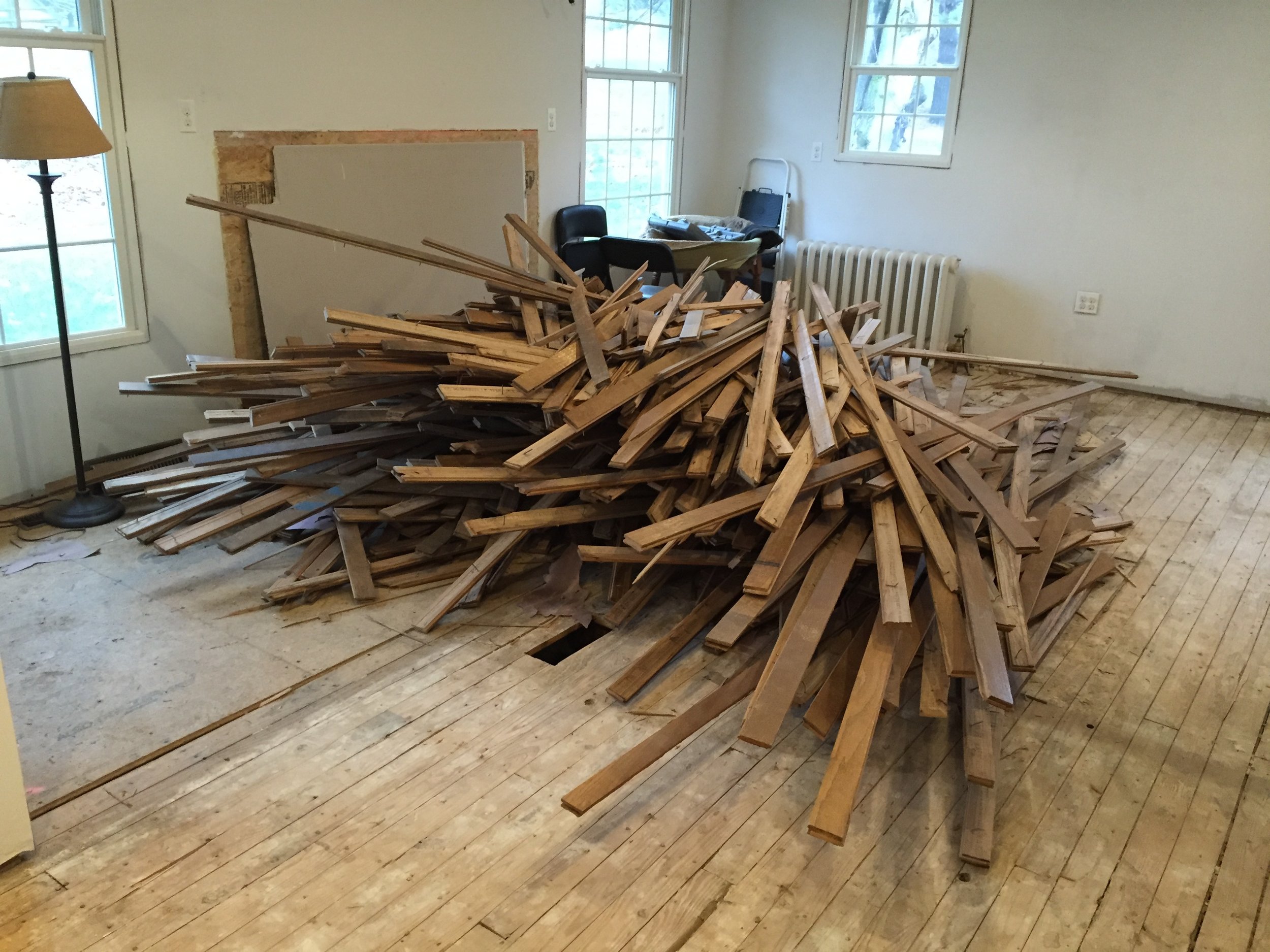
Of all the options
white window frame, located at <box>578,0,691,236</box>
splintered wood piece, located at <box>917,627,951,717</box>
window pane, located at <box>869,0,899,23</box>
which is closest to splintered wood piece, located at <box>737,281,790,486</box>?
splintered wood piece, located at <box>917,627,951,717</box>

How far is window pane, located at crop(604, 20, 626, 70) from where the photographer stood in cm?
658

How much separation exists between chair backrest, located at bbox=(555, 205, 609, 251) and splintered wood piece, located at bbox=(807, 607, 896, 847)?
13.8 feet

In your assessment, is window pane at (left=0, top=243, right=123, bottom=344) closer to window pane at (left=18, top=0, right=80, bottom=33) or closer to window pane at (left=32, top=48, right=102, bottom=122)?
window pane at (left=32, top=48, right=102, bottom=122)

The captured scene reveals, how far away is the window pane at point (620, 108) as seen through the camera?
6727 mm

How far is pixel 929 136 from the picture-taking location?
6848 millimetres

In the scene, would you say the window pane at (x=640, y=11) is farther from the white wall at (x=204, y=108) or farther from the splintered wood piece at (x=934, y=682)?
the splintered wood piece at (x=934, y=682)

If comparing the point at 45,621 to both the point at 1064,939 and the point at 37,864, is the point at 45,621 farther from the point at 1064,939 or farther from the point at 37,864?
the point at 1064,939

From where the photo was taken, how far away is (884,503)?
10.5ft

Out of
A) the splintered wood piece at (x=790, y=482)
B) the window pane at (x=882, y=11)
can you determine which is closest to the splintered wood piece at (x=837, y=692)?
the splintered wood piece at (x=790, y=482)

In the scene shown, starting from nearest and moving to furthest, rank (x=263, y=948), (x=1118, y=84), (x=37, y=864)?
1. (x=263, y=948)
2. (x=37, y=864)
3. (x=1118, y=84)

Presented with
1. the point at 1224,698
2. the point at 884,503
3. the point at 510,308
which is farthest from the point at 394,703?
the point at 1224,698

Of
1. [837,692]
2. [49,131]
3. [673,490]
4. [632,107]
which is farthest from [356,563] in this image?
[632,107]

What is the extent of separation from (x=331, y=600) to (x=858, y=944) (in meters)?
2.08

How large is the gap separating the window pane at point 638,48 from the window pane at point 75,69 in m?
3.65
